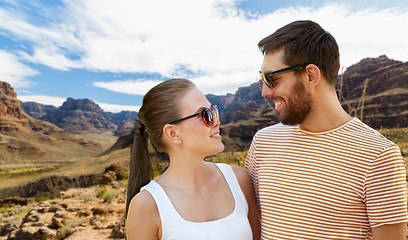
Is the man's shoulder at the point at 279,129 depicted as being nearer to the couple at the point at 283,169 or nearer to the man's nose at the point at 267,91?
the couple at the point at 283,169

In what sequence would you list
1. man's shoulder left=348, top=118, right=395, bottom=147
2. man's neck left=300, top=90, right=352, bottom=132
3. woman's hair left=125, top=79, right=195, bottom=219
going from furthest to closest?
woman's hair left=125, top=79, right=195, bottom=219 < man's neck left=300, top=90, right=352, bottom=132 < man's shoulder left=348, top=118, right=395, bottom=147

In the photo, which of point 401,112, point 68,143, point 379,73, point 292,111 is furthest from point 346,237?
point 68,143

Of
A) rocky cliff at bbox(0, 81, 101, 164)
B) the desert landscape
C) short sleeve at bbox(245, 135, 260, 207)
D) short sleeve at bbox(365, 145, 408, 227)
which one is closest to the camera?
short sleeve at bbox(365, 145, 408, 227)

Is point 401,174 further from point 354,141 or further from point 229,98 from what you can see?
point 229,98

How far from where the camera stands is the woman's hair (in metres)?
2.14

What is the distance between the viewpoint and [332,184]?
1.78 m

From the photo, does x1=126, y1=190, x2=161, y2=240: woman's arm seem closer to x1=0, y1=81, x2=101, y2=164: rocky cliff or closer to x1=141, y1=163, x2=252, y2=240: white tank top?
x1=141, y1=163, x2=252, y2=240: white tank top

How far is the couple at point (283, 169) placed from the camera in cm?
168

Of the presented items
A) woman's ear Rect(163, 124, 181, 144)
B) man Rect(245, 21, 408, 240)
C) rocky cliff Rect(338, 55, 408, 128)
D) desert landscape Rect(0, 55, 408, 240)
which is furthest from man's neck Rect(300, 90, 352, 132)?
rocky cliff Rect(338, 55, 408, 128)

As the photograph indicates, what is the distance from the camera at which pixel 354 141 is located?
69.0 inches

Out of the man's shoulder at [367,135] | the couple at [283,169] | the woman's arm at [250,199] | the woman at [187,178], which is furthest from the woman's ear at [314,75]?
the woman's arm at [250,199]

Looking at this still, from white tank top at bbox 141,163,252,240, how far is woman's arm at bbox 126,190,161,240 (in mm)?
42

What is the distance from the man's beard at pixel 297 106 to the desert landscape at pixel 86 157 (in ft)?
5.81

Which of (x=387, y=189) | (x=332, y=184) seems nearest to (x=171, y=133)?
(x=332, y=184)
